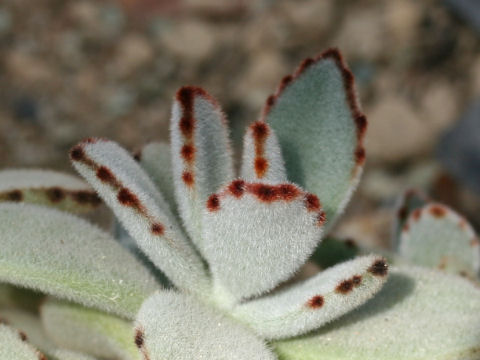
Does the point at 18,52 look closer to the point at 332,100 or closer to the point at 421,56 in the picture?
the point at 421,56

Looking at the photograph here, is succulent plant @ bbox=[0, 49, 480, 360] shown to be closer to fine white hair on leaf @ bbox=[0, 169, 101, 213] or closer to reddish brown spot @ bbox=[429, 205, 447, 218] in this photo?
fine white hair on leaf @ bbox=[0, 169, 101, 213]

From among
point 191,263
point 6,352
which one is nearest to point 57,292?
point 6,352

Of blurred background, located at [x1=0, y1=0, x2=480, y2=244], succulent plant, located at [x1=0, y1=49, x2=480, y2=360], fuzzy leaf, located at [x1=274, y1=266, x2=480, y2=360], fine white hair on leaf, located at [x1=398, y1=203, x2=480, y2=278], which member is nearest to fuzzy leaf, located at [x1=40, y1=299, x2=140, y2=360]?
succulent plant, located at [x1=0, y1=49, x2=480, y2=360]

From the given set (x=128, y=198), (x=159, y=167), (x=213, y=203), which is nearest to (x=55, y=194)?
(x=159, y=167)

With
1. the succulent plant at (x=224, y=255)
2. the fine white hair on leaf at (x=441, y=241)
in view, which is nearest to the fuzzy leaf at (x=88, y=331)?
the succulent plant at (x=224, y=255)

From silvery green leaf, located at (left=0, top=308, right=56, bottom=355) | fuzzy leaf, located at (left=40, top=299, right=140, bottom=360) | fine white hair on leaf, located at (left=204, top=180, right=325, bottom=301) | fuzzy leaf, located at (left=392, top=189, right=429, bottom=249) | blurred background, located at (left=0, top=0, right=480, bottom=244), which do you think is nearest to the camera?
fine white hair on leaf, located at (left=204, top=180, right=325, bottom=301)

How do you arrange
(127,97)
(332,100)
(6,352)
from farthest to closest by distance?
(127,97)
(332,100)
(6,352)

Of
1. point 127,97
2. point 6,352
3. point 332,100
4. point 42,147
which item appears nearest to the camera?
point 6,352
